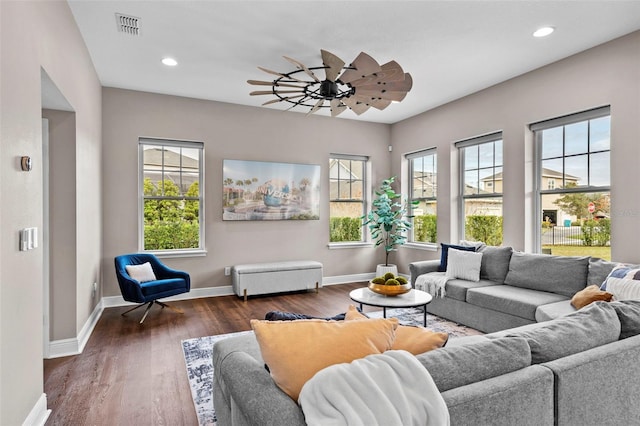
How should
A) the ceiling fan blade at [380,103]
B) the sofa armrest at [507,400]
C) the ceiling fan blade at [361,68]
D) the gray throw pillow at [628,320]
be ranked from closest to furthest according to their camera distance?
the sofa armrest at [507,400], the gray throw pillow at [628,320], the ceiling fan blade at [361,68], the ceiling fan blade at [380,103]

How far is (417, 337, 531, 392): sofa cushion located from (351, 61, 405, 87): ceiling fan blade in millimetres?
2284

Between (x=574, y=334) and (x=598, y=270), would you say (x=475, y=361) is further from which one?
(x=598, y=270)

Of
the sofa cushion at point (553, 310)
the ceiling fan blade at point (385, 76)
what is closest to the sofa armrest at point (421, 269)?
the sofa cushion at point (553, 310)

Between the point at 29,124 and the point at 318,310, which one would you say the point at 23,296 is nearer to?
the point at 29,124

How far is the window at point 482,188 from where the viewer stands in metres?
4.94

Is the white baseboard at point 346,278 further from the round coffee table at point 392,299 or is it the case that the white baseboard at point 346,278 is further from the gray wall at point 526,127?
the round coffee table at point 392,299

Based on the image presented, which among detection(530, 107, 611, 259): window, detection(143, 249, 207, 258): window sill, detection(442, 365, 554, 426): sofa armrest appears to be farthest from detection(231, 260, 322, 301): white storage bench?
detection(442, 365, 554, 426): sofa armrest

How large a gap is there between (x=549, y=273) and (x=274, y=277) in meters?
3.44

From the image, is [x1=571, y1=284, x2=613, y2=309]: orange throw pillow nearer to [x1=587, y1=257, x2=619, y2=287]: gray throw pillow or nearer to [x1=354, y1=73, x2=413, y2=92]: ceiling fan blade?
[x1=587, y1=257, x2=619, y2=287]: gray throw pillow

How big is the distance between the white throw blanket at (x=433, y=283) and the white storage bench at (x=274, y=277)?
1.73 meters

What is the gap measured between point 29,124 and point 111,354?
215 cm

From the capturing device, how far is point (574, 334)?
5.17 ft

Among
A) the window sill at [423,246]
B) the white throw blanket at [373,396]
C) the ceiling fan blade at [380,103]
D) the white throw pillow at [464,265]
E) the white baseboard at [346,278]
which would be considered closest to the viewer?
the white throw blanket at [373,396]

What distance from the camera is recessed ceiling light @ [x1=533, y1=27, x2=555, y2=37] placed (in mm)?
3322
